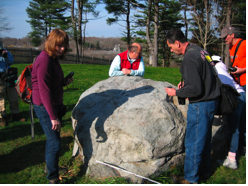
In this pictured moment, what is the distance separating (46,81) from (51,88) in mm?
195

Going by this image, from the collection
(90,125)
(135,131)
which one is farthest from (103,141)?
(135,131)

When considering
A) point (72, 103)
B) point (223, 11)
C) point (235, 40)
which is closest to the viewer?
point (235, 40)

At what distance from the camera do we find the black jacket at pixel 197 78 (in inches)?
96.0

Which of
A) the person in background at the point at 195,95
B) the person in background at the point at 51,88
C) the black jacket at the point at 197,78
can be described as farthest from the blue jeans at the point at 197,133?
the person in background at the point at 51,88

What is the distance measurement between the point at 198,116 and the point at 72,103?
189 inches

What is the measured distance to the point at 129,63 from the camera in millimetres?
4344

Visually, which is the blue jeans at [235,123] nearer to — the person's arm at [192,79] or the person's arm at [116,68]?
the person's arm at [192,79]

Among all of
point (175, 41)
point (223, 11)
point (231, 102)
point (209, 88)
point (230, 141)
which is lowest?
point (230, 141)

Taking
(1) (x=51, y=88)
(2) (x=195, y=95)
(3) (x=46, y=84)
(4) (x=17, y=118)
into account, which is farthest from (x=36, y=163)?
(2) (x=195, y=95)

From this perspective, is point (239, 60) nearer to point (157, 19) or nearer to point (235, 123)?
point (235, 123)

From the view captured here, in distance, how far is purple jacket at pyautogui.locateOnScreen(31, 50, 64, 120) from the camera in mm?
2365

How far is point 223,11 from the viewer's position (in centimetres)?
1770

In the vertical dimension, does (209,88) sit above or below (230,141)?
above

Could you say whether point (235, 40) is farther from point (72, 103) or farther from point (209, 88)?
point (72, 103)
